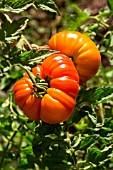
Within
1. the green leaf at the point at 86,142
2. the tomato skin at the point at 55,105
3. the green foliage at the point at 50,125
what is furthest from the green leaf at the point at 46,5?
the green leaf at the point at 86,142

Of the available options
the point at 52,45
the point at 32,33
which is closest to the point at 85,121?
the point at 52,45

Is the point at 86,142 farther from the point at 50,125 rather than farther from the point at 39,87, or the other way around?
the point at 39,87

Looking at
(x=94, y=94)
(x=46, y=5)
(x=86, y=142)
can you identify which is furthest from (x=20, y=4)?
(x=86, y=142)

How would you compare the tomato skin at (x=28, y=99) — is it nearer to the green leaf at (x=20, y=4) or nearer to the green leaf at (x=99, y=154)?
the green leaf at (x=20, y=4)

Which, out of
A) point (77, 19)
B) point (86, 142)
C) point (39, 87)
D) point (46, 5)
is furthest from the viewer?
point (77, 19)

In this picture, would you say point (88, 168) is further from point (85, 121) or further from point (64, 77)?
point (85, 121)
